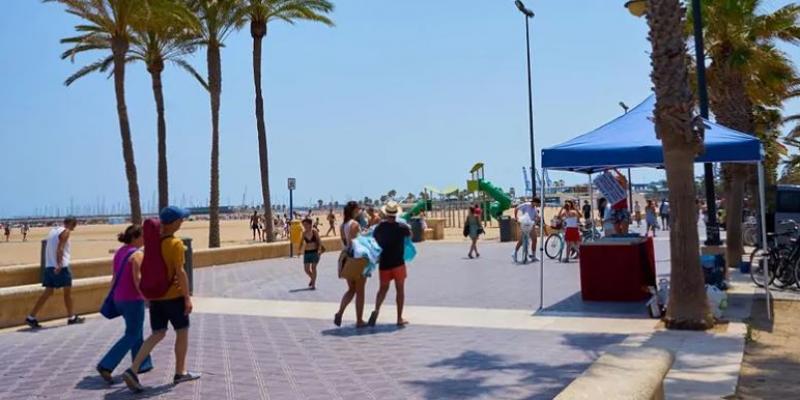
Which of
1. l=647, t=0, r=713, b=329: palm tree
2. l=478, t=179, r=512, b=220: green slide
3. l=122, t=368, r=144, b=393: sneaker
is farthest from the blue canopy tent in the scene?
l=478, t=179, r=512, b=220: green slide

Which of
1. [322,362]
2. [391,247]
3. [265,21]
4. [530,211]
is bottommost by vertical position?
[322,362]

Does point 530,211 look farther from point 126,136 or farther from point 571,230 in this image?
point 126,136

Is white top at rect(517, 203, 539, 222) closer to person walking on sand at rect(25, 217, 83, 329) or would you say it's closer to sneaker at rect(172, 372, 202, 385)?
person walking on sand at rect(25, 217, 83, 329)

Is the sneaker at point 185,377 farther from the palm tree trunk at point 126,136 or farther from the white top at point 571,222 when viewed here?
the palm tree trunk at point 126,136

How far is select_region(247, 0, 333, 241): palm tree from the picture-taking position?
27625mm

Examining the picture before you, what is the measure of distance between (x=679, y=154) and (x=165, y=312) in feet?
19.3

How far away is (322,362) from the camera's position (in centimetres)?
741

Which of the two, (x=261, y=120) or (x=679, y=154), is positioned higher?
(x=261, y=120)

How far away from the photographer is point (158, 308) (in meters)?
6.33

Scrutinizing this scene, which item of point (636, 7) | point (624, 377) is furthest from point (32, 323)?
point (636, 7)

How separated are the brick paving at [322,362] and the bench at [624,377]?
2166 mm

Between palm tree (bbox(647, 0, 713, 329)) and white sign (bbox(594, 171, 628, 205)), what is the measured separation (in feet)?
20.1

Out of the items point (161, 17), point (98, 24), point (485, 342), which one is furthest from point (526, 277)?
point (98, 24)

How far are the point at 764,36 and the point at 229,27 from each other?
691 inches
